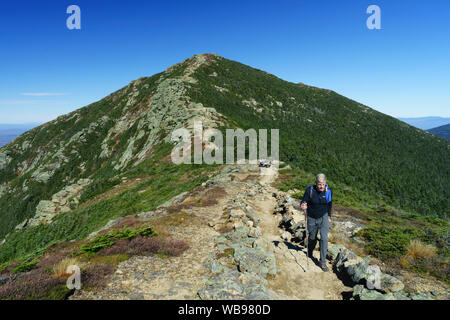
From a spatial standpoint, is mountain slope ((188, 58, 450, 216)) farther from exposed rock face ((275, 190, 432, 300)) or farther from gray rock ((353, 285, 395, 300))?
gray rock ((353, 285, 395, 300))

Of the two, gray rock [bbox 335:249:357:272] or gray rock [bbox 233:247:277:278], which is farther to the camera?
gray rock [bbox 335:249:357:272]

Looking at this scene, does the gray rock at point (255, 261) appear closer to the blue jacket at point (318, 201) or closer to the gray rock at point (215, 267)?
the gray rock at point (215, 267)

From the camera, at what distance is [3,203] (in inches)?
2040

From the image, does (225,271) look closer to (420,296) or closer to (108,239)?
(108,239)

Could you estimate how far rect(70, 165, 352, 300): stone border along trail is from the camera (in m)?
6.13

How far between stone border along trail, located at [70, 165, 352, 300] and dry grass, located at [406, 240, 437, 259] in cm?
318

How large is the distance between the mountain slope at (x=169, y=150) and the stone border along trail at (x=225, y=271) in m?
10.3

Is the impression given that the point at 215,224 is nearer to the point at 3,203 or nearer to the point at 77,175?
the point at 77,175

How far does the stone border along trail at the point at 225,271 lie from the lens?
6129 mm

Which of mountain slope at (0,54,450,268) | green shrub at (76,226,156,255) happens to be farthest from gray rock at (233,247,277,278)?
mountain slope at (0,54,450,268)
